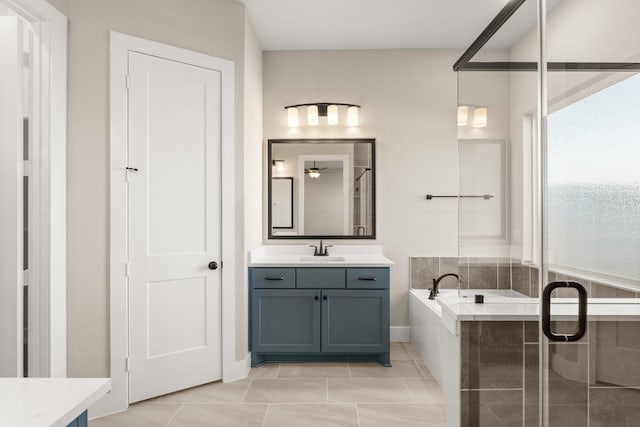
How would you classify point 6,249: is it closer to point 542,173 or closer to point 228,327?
point 228,327

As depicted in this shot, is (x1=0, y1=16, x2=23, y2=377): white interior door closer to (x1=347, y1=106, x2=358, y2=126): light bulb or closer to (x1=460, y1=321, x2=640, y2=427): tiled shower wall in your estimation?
(x1=460, y1=321, x2=640, y2=427): tiled shower wall

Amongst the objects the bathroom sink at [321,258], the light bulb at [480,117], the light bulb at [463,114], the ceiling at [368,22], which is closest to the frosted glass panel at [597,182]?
the light bulb at [480,117]

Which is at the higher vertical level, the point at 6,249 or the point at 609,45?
the point at 609,45

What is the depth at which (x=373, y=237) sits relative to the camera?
13.9ft

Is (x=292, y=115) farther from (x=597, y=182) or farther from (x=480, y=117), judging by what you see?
(x=597, y=182)

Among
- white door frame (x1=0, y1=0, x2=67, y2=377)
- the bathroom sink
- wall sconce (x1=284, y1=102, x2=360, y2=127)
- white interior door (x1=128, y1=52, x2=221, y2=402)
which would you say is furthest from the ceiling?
the bathroom sink

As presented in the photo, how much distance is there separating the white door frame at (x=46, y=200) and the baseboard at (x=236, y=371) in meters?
1.10

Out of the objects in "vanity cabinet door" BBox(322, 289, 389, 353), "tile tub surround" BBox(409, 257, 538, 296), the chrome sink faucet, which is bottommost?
"vanity cabinet door" BBox(322, 289, 389, 353)

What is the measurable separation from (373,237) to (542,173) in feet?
9.33

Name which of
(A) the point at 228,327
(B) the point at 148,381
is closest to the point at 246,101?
(A) the point at 228,327

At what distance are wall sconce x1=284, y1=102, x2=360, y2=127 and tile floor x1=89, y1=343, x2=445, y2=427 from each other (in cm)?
221

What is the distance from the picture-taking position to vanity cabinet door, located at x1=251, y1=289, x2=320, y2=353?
357cm

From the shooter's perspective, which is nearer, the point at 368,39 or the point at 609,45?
the point at 609,45

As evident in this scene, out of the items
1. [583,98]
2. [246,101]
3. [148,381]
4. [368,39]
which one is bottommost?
[148,381]
